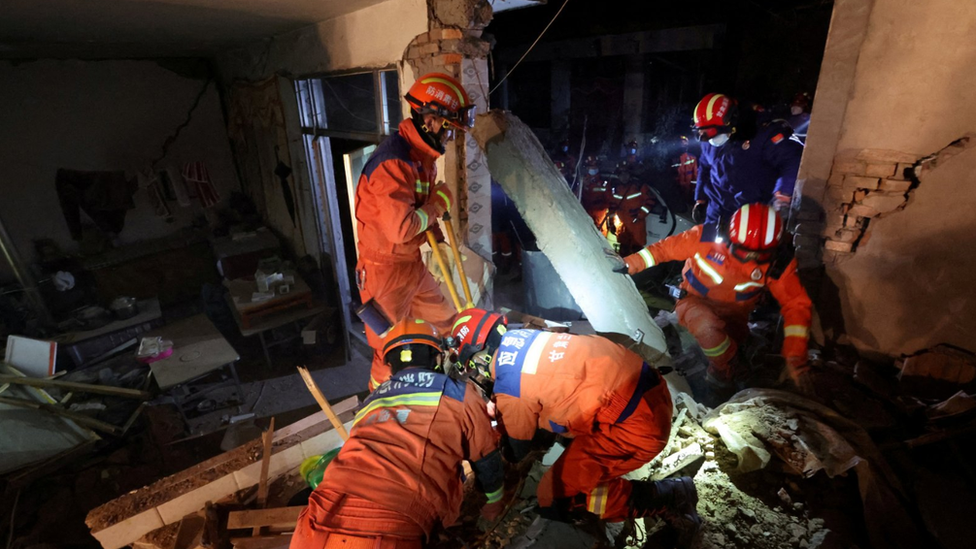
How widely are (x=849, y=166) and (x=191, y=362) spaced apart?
6.45 m

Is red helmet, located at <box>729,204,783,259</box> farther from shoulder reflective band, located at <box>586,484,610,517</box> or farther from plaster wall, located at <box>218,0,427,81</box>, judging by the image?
plaster wall, located at <box>218,0,427,81</box>

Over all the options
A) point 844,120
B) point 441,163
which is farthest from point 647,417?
point 441,163

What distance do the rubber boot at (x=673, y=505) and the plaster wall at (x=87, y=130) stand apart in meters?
9.29

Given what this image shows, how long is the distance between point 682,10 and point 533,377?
8382 millimetres

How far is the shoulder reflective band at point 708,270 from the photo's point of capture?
365 centimetres

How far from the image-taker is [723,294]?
12.2 ft

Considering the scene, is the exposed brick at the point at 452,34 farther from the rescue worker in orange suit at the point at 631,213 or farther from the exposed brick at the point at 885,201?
the rescue worker in orange suit at the point at 631,213

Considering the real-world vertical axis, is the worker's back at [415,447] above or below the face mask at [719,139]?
below

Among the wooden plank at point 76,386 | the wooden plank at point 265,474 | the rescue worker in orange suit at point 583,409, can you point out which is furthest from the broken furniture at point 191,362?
the rescue worker in orange suit at point 583,409

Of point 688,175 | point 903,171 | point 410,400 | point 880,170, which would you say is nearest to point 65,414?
point 410,400

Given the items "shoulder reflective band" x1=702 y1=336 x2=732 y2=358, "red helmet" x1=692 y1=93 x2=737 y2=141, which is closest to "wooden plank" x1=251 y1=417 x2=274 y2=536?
"shoulder reflective band" x1=702 y1=336 x2=732 y2=358

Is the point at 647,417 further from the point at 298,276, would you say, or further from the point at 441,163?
the point at 298,276

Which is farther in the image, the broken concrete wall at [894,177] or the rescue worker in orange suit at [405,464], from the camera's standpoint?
the broken concrete wall at [894,177]

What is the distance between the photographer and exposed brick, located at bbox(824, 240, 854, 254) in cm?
349
